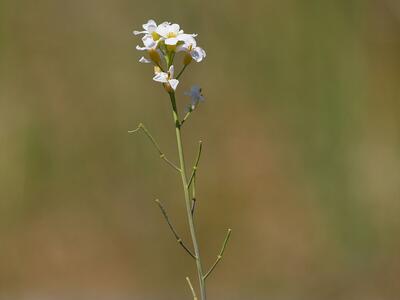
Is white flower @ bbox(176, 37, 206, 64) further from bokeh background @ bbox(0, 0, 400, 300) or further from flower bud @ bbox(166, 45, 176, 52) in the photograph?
bokeh background @ bbox(0, 0, 400, 300)

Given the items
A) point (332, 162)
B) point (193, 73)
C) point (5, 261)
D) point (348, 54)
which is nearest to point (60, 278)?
point (5, 261)

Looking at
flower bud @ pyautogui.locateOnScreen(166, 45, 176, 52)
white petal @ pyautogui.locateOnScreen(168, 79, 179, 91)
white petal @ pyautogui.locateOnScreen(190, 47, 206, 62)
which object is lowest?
white petal @ pyautogui.locateOnScreen(168, 79, 179, 91)

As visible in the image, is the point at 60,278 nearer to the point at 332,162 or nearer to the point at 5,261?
the point at 5,261

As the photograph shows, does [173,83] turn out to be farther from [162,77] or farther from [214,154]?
[214,154]

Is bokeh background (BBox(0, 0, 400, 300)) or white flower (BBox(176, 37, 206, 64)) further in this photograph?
bokeh background (BBox(0, 0, 400, 300))

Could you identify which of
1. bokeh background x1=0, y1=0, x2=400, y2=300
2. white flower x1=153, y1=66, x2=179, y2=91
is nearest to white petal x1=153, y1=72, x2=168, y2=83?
white flower x1=153, y1=66, x2=179, y2=91

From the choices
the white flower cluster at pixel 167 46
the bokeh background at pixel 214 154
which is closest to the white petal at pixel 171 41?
the white flower cluster at pixel 167 46
